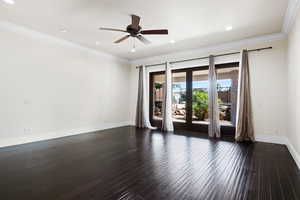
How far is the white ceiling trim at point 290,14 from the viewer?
2.88 meters

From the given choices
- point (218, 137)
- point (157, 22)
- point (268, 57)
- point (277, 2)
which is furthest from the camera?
point (218, 137)

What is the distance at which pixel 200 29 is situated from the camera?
161 inches

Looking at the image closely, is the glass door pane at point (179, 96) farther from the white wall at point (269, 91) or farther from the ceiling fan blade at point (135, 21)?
the ceiling fan blade at point (135, 21)

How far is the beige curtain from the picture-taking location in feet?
14.9

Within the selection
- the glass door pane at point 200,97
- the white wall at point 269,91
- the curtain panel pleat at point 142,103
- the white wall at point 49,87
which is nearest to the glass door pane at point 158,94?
the curtain panel pleat at point 142,103

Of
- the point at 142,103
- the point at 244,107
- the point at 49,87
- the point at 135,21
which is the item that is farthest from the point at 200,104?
the point at 49,87

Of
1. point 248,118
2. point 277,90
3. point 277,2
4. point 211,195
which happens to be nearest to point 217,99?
point 248,118

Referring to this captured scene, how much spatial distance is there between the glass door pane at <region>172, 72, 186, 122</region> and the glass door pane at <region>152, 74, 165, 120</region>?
61 centimetres

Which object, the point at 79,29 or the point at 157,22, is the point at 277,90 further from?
the point at 79,29

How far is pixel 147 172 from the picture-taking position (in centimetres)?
252

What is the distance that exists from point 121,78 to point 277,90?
5.59m

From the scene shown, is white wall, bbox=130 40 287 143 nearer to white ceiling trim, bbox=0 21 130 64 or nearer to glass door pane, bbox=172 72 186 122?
glass door pane, bbox=172 72 186 122

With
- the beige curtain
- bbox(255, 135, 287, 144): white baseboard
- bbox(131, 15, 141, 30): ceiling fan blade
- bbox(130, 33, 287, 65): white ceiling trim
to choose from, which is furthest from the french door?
bbox(131, 15, 141, 30): ceiling fan blade

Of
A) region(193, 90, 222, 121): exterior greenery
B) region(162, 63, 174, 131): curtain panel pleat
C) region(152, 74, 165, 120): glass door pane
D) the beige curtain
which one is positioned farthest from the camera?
region(152, 74, 165, 120): glass door pane
